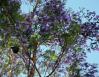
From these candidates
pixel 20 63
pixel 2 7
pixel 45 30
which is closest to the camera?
pixel 2 7

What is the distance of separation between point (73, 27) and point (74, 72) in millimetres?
3181

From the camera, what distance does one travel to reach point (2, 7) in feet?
57.4

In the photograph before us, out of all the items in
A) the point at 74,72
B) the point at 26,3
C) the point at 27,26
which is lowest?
the point at 74,72

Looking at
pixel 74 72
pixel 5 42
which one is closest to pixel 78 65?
pixel 74 72

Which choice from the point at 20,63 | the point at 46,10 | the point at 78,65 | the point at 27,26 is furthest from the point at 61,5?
the point at 20,63

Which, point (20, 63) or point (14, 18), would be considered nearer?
point (14, 18)

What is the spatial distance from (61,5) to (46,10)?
922mm

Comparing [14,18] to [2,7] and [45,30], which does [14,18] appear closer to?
[2,7]

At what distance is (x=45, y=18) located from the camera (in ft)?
66.7

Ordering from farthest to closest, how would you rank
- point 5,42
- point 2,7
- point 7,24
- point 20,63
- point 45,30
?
point 20,63 → point 5,42 → point 45,30 → point 7,24 → point 2,7

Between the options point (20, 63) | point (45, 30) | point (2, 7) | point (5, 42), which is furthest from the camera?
point (20, 63)

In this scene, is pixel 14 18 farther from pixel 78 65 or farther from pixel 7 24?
pixel 78 65

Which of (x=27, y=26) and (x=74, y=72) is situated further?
(x=74, y=72)

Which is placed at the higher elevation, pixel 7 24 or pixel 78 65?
pixel 7 24
